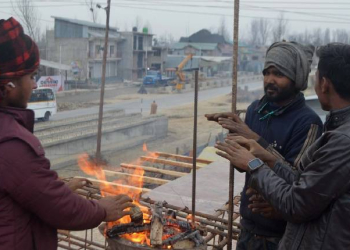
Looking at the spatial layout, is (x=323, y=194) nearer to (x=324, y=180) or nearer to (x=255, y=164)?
(x=324, y=180)

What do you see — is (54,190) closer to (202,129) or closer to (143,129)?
(143,129)

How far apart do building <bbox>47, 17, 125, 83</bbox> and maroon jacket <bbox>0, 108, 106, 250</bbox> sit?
41.4 meters

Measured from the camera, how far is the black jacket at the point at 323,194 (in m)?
1.91

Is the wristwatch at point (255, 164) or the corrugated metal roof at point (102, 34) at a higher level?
the corrugated metal roof at point (102, 34)

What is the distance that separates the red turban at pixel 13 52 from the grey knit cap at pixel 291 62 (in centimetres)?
170

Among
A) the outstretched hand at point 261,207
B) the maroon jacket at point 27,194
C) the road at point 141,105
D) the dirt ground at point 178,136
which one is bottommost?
the dirt ground at point 178,136

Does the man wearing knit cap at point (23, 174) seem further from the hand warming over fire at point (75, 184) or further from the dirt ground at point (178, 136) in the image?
the dirt ground at point (178, 136)

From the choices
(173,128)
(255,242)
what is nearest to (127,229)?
(255,242)

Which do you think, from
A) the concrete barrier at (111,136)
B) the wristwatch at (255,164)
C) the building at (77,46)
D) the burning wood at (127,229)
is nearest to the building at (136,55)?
the building at (77,46)

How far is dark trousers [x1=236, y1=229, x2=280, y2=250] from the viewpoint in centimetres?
282

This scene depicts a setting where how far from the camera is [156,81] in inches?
1802

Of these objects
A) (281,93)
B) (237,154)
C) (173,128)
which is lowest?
(173,128)

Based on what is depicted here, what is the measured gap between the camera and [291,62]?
289 centimetres

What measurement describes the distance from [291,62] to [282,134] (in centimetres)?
52
